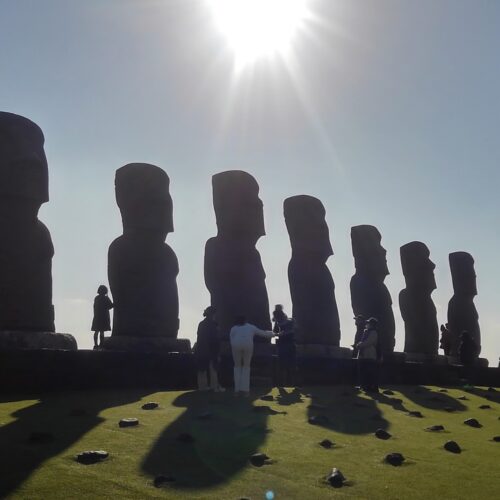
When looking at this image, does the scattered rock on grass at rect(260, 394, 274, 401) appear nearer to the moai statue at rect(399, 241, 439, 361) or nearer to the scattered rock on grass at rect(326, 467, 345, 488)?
the scattered rock on grass at rect(326, 467, 345, 488)

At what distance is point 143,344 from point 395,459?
8.63m

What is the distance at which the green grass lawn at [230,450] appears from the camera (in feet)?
19.7

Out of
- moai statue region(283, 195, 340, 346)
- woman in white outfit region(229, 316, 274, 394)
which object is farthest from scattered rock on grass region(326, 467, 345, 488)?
moai statue region(283, 195, 340, 346)

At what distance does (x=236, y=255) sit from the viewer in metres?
17.9

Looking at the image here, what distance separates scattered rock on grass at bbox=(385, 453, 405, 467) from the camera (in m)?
7.27

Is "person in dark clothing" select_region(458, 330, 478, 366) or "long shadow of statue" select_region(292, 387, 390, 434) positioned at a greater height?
"person in dark clothing" select_region(458, 330, 478, 366)

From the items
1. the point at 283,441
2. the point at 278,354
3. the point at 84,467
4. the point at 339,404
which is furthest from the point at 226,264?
the point at 84,467

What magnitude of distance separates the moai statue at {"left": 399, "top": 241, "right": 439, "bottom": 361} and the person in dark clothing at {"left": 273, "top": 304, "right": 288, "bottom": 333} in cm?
1296

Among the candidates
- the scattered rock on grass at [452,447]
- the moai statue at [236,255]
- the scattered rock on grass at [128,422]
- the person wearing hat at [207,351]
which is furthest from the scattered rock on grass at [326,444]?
the moai statue at [236,255]

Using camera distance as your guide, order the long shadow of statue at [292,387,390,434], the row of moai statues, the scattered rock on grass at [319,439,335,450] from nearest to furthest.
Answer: the scattered rock on grass at [319,439,335,450], the long shadow of statue at [292,387,390,434], the row of moai statues

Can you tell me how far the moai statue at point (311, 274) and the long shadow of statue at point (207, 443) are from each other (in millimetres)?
9173

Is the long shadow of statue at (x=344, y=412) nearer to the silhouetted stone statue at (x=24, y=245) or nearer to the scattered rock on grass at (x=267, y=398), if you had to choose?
the scattered rock on grass at (x=267, y=398)

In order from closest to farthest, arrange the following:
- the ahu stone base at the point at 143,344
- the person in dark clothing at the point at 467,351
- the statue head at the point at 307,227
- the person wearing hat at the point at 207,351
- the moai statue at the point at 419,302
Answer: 1. the person wearing hat at the point at 207,351
2. the ahu stone base at the point at 143,344
3. the statue head at the point at 307,227
4. the person in dark clothing at the point at 467,351
5. the moai statue at the point at 419,302

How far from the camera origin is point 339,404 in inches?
455
